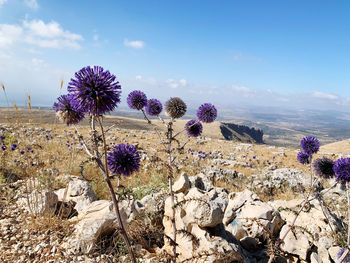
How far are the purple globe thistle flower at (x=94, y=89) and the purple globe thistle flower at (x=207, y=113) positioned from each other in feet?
10.7

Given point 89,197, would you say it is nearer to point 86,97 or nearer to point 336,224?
point 86,97

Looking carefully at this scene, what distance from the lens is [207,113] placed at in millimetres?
5430

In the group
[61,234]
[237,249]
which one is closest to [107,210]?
[61,234]

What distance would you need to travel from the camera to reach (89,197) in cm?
558

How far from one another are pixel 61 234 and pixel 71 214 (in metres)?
1.10

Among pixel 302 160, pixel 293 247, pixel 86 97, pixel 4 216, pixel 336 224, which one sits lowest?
pixel 293 247

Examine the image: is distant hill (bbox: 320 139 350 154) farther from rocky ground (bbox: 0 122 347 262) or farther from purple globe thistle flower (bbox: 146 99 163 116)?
purple globe thistle flower (bbox: 146 99 163 116)

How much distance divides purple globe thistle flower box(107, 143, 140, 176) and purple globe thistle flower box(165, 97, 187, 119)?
206 centimetres

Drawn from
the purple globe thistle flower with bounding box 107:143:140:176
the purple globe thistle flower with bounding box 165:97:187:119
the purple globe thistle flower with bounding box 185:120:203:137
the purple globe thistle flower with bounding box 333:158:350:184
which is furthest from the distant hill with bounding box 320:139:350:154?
the purple globe thistle flower with bounding box 107:143:140:176

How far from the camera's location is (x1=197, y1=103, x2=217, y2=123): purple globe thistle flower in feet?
17.7

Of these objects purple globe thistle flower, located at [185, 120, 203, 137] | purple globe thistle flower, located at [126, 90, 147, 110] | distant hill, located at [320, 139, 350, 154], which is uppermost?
purple globe thistle flower, located at [126, 90, 147, 110]

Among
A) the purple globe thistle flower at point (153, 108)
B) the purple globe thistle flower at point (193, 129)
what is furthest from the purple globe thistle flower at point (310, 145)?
the purple globe thistle flower at point (153, 108)

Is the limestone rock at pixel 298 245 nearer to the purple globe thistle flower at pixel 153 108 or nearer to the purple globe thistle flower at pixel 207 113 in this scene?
the purple globe thistle flower at pixel 207 113

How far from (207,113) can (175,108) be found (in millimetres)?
863
